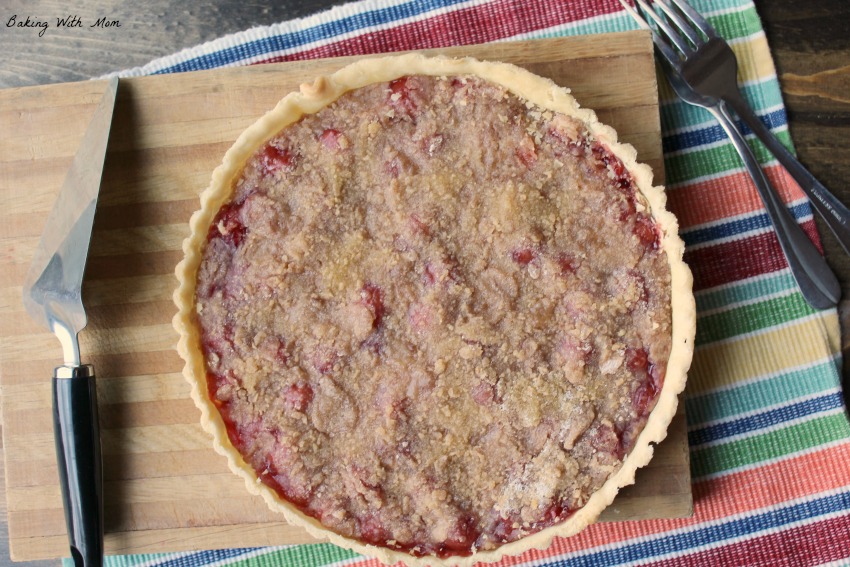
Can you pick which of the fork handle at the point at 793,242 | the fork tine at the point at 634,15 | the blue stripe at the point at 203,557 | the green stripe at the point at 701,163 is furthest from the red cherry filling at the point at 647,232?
A: the blue stripe at the point at 203,557

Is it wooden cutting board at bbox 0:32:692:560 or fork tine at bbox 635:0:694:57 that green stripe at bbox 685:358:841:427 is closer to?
wooden cutting board at bbox 0:32:692:560

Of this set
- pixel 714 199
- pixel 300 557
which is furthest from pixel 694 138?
pixel 300 557

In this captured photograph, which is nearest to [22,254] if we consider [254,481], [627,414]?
[254,481]

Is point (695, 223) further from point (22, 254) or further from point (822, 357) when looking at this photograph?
point (22, 254)

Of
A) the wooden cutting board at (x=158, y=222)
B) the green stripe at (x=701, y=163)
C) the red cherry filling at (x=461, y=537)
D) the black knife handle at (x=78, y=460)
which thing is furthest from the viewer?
the green stripe at (x=701, y=163)

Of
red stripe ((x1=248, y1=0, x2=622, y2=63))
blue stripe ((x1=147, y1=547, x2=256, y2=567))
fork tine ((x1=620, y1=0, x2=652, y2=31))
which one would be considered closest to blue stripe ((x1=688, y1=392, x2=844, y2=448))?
fork tine ((x1=620, y1=0, x2=652, y2=31))

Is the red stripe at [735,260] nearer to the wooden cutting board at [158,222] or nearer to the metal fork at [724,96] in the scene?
the metal fork at [724,96]
